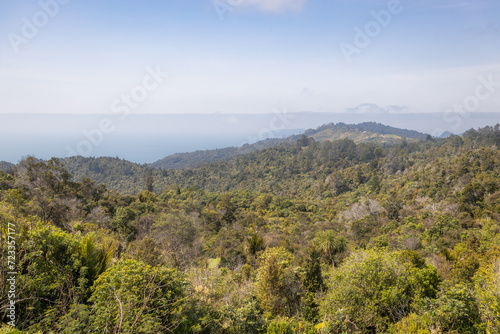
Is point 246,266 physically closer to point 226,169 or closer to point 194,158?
point 226,169

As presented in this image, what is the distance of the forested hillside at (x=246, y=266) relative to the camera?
4758 millimetres

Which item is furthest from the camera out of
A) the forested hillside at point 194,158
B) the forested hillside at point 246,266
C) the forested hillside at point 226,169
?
the forested hillside at point 194,158

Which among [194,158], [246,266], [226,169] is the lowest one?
[194,158]

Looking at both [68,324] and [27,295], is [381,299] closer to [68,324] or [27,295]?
[68,324]

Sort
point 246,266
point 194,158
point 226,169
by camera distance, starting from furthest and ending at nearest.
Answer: point 194,158 → point 226,169 → point 246,266

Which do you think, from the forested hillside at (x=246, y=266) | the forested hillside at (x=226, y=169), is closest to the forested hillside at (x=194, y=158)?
the forested hillside at (x=226, y=169)

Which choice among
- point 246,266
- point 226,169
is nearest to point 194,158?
point 226,169

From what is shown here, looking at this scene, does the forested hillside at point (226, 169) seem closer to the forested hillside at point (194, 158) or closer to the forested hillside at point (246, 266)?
the forested hillside at point (246, 266)

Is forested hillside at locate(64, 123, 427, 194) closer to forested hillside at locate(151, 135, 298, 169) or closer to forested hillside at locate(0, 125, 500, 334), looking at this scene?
forested hillside at locate(0, 125, 500, 334)

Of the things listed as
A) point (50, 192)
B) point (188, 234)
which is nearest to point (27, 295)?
point (188, 234)

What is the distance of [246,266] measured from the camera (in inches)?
540

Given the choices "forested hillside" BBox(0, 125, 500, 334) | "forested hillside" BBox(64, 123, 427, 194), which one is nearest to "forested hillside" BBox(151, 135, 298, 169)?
"forested hillside" BBox(64, 123, 427, 194)

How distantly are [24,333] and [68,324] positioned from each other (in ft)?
1.83

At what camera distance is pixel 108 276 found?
4855mm
